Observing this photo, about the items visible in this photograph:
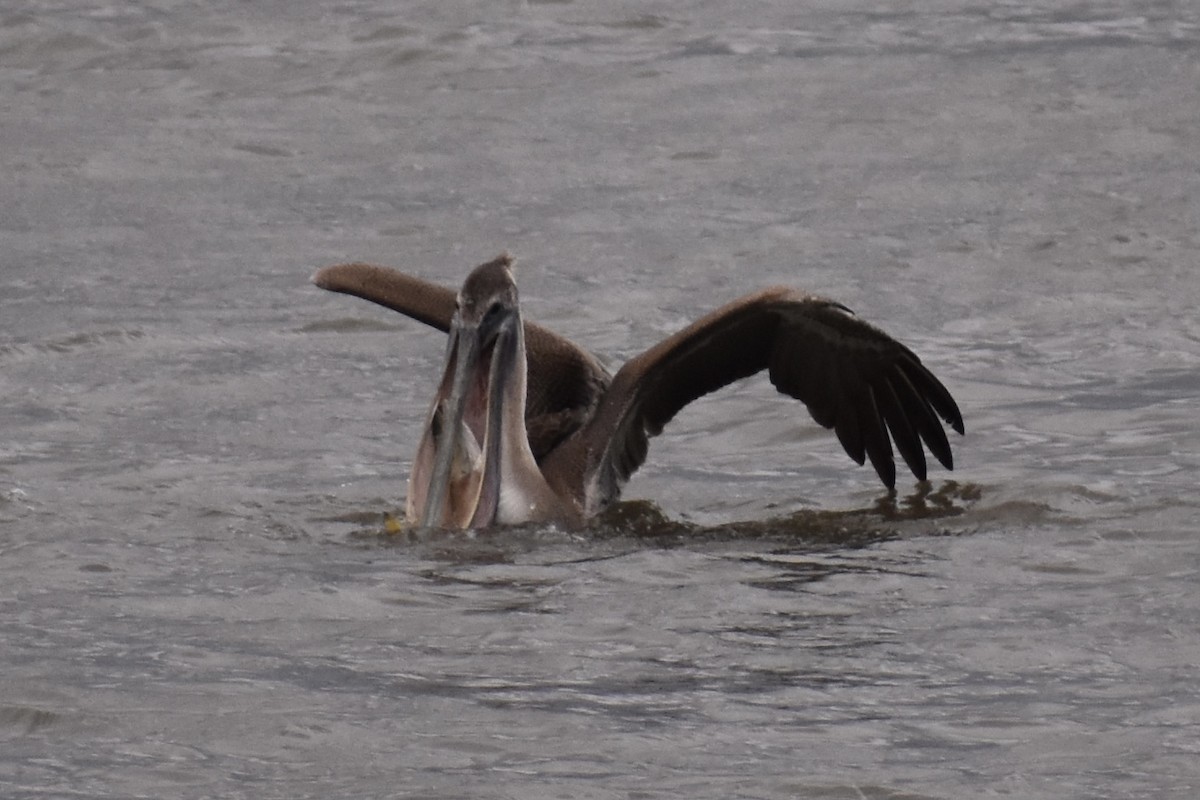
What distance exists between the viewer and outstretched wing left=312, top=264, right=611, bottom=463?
8.45 m

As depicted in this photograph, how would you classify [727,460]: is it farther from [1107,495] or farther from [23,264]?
[23,264]

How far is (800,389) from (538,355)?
1036 millimetres

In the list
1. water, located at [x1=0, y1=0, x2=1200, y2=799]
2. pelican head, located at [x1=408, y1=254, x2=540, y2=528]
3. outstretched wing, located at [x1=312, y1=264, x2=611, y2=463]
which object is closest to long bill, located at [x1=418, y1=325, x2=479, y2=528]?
pelican head, located at [x1=408, y1=254, x2=540, y2=528]

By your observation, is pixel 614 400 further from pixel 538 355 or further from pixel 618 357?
pixel 618 357

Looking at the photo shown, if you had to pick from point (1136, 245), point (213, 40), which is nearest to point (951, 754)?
point (1136, 245)

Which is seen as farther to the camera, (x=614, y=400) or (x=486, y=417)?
(x=614, y=400)

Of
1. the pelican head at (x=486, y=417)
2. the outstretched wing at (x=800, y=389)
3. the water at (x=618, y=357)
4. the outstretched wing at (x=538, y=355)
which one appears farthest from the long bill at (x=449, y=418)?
the outstretched wing at (x=538, y=355)

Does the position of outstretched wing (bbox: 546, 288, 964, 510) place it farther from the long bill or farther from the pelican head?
the long bill

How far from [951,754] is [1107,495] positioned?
2.61 meters

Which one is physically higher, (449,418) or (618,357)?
(449,418)

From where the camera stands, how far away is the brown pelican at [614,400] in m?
7.45

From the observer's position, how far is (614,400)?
7898 mm

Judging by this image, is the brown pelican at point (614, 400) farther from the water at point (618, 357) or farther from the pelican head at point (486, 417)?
the water at point (618, 357)

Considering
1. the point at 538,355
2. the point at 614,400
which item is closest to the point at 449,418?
the point at 614,400
